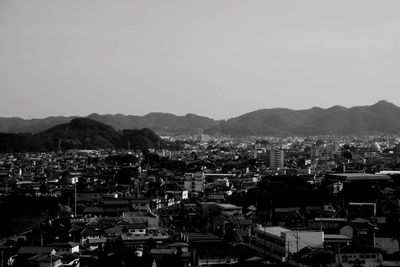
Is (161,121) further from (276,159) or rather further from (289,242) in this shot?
(289,242)

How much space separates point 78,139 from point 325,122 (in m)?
48.1

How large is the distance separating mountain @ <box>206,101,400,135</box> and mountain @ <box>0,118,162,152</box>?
114ft

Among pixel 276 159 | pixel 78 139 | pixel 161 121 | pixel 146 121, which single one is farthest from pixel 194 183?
pixel 146 121

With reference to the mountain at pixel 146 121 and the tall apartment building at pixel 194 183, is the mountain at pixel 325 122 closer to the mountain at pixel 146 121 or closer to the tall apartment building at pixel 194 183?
the mountain at pixel 146 121

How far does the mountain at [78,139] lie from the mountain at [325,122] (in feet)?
114

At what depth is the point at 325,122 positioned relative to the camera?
91.3 metres

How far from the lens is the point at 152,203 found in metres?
18.7

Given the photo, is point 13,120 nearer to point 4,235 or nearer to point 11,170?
point 11,170

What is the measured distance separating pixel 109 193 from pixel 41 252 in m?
9.65

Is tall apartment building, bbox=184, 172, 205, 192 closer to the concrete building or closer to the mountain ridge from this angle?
the concrete building

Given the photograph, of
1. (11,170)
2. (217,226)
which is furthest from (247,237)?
(11,170)

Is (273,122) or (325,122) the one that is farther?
(273,122)

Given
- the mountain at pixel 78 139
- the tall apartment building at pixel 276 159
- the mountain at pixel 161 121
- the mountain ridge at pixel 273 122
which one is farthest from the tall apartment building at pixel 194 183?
the mountain at pixel 161 121

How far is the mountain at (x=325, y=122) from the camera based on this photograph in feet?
278
